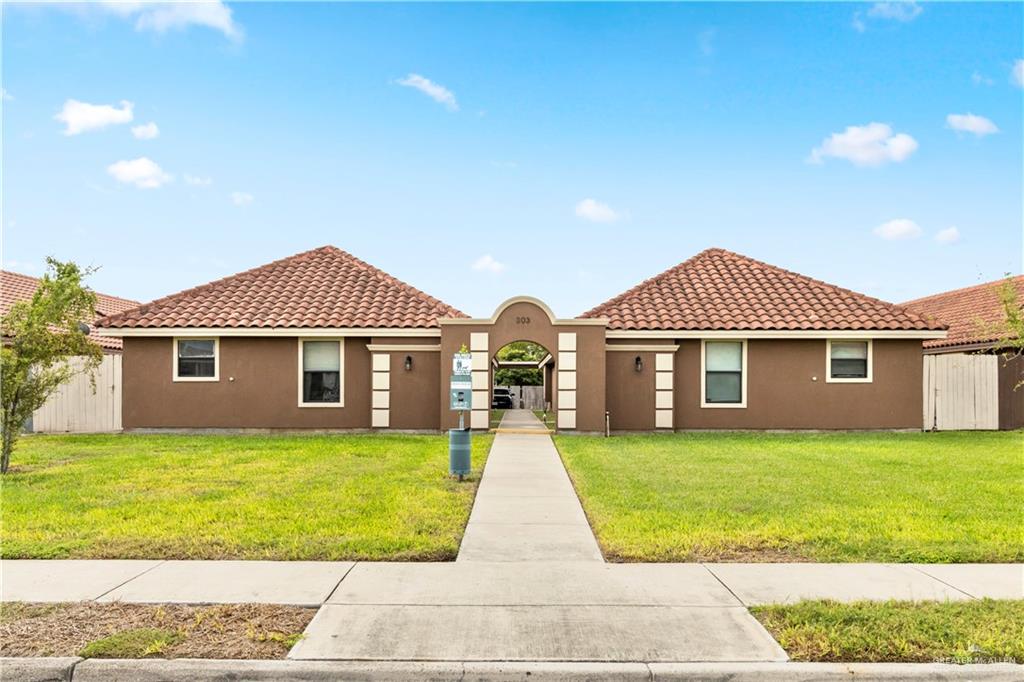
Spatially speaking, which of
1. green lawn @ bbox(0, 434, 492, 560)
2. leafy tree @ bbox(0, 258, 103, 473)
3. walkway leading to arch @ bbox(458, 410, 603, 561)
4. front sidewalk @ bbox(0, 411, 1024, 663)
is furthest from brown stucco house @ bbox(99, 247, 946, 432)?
front sidewalk @ bbox(0, 411, 1024, 663)

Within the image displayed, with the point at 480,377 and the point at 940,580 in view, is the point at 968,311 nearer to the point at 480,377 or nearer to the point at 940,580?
A: the point at 480,377

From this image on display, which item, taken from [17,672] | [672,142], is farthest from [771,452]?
[17,672]

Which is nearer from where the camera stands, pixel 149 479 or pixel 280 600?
pixel 280 600

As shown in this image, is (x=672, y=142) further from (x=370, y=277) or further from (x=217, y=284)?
(x=217, y=284)

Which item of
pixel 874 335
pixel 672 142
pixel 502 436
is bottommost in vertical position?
pixel 502 436

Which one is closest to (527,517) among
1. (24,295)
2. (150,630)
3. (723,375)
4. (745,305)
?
(150,630)

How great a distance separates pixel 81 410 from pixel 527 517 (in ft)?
56.7

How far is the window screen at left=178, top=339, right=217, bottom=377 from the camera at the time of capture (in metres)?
20.2

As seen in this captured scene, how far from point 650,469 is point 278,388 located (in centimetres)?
1126

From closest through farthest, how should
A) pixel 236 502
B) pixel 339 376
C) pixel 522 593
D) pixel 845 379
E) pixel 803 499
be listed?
1. pixel 522 593
2. pixel 236 502
3. pixel 803 499
4. pixel 339 376
5. pixel 845 379

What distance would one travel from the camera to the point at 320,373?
66.7ft

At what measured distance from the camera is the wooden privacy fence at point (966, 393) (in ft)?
70.3

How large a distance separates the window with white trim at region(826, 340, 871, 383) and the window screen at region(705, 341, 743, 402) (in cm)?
256

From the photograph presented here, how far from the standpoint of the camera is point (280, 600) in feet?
19.5
